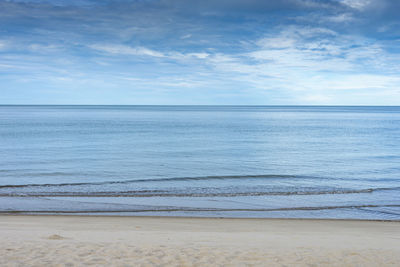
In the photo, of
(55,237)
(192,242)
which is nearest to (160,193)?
(55,237)

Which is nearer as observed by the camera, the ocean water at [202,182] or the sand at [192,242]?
the sand at [192,242]

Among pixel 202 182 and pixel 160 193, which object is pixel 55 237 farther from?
pixel 202 182

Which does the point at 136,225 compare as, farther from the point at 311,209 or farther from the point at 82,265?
the point at 311,209

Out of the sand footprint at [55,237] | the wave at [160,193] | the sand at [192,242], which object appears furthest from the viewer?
the wave at [160,193]

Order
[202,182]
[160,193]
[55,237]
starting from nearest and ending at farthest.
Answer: [55,237], [160,193], [202,182]

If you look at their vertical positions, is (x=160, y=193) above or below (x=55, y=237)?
below

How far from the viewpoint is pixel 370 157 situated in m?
34.2

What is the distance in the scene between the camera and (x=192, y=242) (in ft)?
35.6

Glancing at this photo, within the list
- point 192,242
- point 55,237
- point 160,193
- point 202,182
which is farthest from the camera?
point 202,182

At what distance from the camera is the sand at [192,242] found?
884 centimetres

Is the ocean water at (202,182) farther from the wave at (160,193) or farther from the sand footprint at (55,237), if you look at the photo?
the sand footprint at (55,237)

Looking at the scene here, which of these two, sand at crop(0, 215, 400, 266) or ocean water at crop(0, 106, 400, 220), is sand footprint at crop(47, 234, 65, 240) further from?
ocean water at crop(0, 106, 400, 220)

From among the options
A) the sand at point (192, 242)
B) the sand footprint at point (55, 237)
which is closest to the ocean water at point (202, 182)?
the sand at point (192, 242)

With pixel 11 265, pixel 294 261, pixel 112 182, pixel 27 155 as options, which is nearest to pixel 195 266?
pixel 294 261
